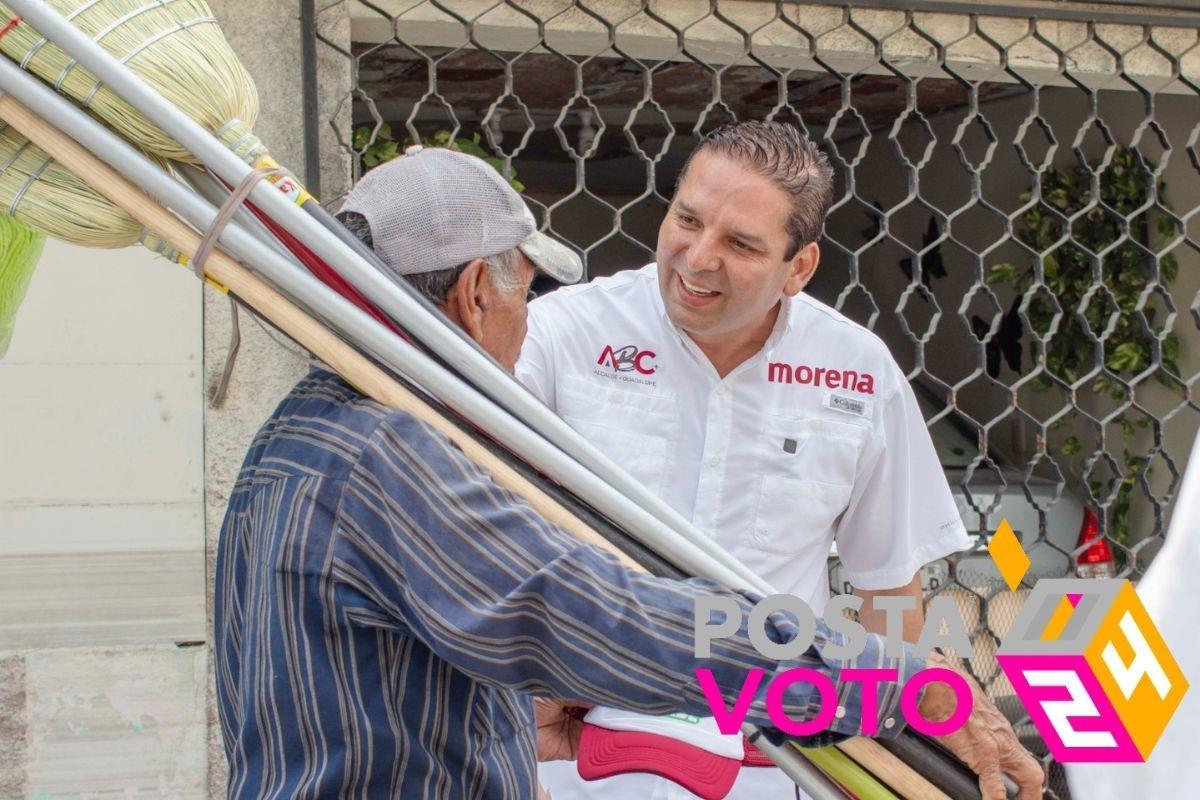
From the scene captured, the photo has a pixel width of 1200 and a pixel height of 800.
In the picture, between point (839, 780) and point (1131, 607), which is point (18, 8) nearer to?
point (839, 780)

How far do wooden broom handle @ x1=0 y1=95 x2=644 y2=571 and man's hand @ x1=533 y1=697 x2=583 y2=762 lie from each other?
85cm

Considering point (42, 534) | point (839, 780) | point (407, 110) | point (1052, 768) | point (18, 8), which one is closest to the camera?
point (18, 8)

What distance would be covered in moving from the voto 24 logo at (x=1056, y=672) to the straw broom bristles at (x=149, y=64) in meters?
0.72

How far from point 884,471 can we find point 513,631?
120 cm

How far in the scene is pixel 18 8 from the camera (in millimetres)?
1245

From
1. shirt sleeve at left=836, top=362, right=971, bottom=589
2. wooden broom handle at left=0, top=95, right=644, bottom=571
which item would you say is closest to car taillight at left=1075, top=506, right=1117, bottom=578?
shirt sleeve at left=836, top=362, right=971, bottom=589

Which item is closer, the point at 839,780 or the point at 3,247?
the point at 839,780

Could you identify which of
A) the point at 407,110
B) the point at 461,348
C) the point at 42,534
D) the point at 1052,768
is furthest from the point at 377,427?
the point at 407,110

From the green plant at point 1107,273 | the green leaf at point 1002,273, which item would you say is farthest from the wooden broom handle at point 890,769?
the green leaf at point 1002,273

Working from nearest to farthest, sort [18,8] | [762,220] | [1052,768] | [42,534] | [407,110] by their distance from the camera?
[18,8] < [762,220] < [42,534] < [1052,768] < [407,110]

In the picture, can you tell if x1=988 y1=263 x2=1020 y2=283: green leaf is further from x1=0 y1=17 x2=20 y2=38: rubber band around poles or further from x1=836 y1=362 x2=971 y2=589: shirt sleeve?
x1=0 y1=17 x2=20 y2=38: rubber band around poles

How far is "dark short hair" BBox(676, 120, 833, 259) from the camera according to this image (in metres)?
2.23

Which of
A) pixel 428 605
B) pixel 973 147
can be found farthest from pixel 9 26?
pixel 973 147

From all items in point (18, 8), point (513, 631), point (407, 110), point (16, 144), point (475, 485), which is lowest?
point (407, 110)
